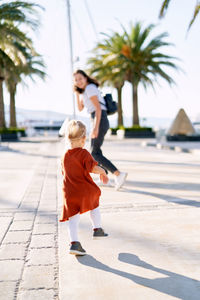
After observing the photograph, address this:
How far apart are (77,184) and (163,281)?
35.4 inches

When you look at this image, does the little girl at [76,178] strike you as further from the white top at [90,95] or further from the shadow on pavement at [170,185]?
the shadow on pavement at [170,185]

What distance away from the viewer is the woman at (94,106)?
4.41 m

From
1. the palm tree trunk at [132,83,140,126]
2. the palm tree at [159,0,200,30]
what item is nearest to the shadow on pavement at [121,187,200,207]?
the palm tree at [159,0,200,30]

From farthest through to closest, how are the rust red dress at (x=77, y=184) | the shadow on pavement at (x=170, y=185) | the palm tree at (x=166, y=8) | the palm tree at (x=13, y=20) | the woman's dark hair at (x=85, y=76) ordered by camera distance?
1. the palm tree at (x=13, y=20)
2. the palm tree at (x=166, y=8)
3. the shadow on pavement at (x=170, y=185)
4. the woman's dark hair at (x=85, y=76)
5. the rust red dress at (x=77, y=184)

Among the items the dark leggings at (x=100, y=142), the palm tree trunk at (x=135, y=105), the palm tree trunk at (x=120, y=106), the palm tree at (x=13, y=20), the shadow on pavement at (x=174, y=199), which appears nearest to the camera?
the shadow on pavement at (x=174, y=199)

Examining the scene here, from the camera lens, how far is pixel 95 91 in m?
4.45

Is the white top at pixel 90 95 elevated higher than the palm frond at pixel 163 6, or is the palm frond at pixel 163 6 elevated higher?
the palm frond at pixel 163 6

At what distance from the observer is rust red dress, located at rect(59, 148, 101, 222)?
257 centimetres

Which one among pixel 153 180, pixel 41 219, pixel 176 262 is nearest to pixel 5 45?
pixel 153 180

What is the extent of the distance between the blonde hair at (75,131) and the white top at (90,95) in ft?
6.20

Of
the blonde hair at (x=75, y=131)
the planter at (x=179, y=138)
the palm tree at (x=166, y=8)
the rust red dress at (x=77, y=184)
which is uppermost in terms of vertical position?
the palm tree at (x=166, y=8)

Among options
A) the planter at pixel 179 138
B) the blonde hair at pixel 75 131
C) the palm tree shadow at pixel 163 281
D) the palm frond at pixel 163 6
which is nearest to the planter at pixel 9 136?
the planter at pixel 179 138

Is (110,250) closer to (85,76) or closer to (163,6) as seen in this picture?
(85,76)

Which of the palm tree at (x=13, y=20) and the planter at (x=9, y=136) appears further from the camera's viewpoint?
the planter at (x=9, y=136)
